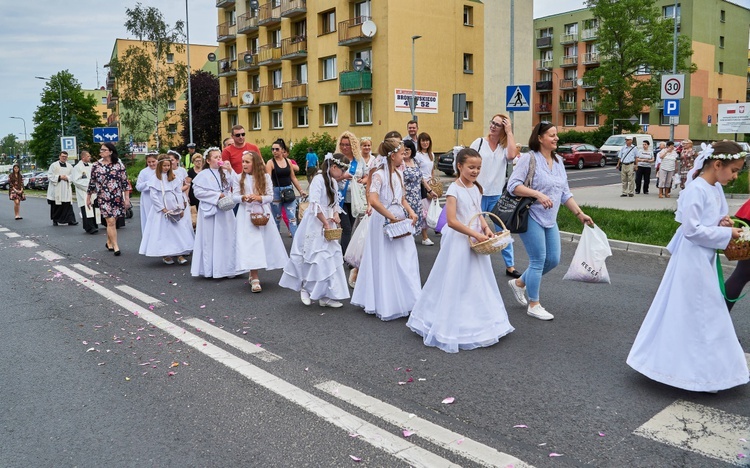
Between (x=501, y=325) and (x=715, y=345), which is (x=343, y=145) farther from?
(x=715, y=345)

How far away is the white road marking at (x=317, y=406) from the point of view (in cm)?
371

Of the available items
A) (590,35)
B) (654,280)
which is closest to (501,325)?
(654,280)

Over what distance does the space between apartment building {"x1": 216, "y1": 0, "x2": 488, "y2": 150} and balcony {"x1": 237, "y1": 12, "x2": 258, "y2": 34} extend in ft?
0.29

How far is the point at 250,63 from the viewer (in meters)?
48.2

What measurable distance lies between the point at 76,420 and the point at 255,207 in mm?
4469

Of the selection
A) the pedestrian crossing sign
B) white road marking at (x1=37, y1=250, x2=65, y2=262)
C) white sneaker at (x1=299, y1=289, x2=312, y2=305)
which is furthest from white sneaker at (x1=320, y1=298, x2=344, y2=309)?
the pedestrian crossing sign

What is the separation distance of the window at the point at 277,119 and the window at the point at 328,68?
6071 millimetres

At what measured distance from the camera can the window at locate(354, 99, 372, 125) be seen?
38938mm

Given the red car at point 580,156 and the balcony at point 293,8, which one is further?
the balcony at point 293,8

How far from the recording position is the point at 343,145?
9.10m

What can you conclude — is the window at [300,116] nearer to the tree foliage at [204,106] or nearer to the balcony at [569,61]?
the tree foliage at [204,106]

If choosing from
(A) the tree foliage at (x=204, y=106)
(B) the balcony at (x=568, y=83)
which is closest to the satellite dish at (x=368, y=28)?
(A) the tree foliage at (x=204, y=106)

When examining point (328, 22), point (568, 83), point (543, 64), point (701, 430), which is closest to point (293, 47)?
point (328, 22)

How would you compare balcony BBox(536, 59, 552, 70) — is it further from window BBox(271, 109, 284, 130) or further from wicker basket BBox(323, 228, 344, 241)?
wicker basket BBox(323, 228, 344, 241)
